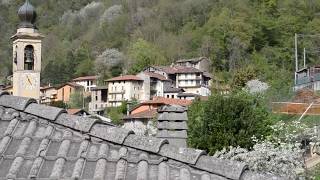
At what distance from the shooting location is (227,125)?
27.2 m

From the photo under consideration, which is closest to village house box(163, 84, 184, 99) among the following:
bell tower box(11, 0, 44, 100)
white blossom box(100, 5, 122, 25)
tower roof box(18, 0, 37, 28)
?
white blossom box(100, 5, 122, 25)

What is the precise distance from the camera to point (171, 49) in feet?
277

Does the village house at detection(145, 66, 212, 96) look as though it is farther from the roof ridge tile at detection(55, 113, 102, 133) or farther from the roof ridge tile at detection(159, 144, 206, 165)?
the roof ridge tile at detection(159, 144, 206, 165)

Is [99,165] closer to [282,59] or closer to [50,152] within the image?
[50,152]

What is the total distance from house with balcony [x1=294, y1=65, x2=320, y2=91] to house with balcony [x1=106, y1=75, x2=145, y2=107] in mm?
24897

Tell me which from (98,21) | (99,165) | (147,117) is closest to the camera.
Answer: (99,165)

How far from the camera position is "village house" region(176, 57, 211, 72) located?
2933 inches

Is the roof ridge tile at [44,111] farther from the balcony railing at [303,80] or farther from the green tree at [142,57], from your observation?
the green tree at [142,57]

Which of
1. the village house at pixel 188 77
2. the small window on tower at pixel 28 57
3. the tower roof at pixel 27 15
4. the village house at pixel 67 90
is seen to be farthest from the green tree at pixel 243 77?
the small window on tower at pixel 28 57

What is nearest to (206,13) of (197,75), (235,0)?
(235,0)

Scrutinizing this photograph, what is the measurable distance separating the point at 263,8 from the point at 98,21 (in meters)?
34.8

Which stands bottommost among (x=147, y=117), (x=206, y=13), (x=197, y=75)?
(x=147, y=117)

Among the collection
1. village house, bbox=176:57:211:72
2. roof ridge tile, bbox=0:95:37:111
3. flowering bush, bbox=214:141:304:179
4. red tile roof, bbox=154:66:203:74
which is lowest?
flowering bush, bbox=214:141:304:179

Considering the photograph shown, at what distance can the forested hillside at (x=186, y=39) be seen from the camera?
73625mm
